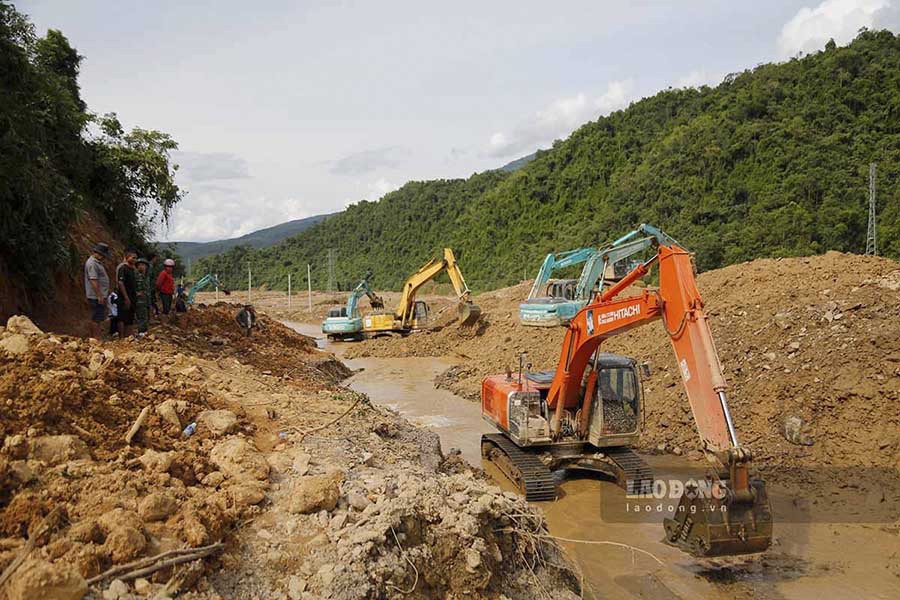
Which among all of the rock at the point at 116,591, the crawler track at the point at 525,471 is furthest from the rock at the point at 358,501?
the crawler track at the point at 525,471

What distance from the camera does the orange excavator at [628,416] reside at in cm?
504

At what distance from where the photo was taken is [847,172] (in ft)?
125

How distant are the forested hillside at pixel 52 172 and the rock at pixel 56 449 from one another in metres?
6.19

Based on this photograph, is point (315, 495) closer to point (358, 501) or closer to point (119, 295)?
point (358, 501)

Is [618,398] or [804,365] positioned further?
[804,365]

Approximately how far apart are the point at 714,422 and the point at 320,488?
339cm

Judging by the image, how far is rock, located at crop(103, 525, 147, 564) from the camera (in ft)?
11.5

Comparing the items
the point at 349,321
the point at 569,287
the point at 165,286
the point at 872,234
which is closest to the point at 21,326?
the point at 165,286

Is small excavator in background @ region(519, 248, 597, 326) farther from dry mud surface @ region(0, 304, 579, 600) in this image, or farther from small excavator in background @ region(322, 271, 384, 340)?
dry mud surface @ region(0, 304, 579, 600)

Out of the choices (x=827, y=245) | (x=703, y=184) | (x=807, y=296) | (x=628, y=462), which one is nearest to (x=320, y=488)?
(x=628, y=462)

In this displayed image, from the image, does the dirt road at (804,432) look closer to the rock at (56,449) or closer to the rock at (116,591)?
the rock at (116,591)

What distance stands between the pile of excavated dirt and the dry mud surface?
6.08 metres

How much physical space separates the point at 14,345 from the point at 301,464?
293 cm

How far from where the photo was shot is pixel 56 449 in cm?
438
